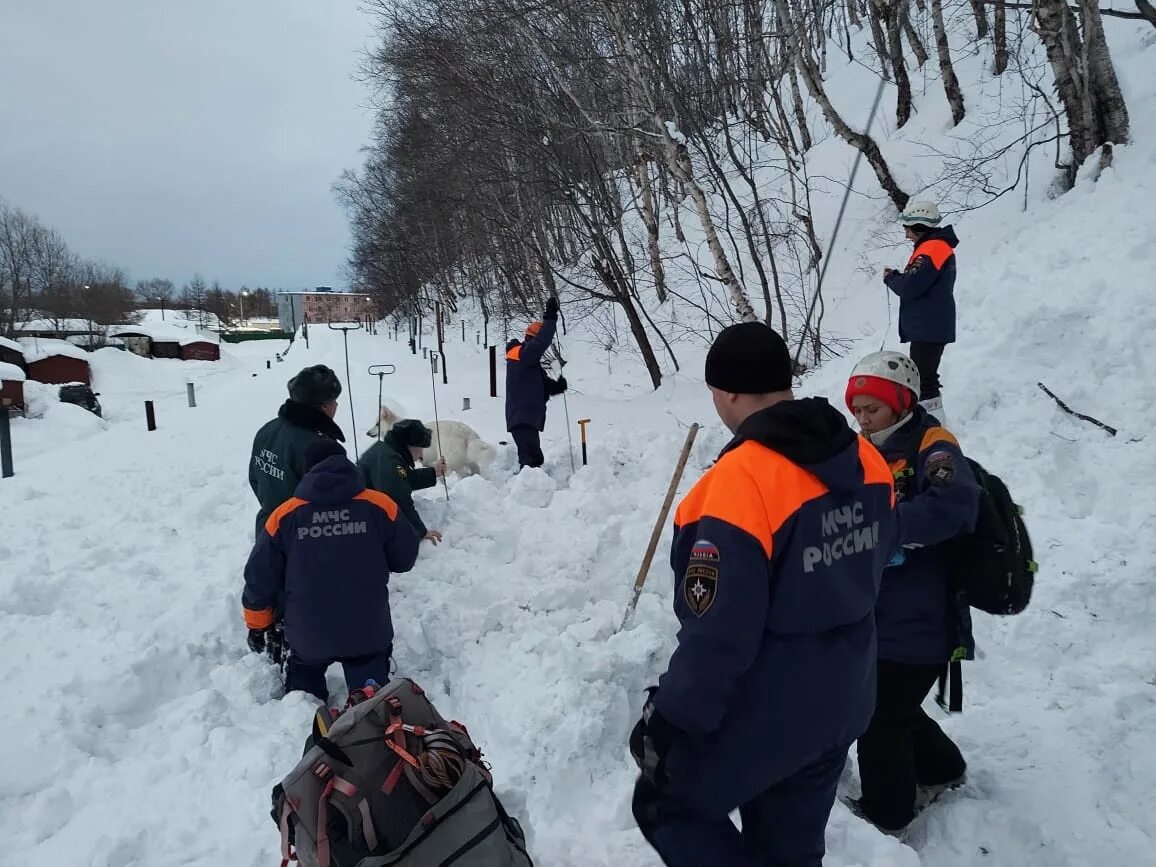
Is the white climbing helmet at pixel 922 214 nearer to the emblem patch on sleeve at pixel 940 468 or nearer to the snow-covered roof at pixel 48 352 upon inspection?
the emblem patch on sleeve at pixel 940 468

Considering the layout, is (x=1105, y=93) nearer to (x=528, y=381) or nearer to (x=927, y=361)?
(x=927, y=361)

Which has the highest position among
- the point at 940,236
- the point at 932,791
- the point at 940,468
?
the point at 940,236

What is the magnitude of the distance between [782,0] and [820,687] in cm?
964

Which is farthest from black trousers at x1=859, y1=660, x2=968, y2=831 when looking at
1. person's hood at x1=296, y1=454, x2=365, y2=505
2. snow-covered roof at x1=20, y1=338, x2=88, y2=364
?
snow-covered roof at x1=20, y1=338, x2=88, y2=364

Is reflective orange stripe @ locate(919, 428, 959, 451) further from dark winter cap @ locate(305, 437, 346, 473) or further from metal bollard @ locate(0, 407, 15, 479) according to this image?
metal bollard @ locate(0, 407, 15, 479)

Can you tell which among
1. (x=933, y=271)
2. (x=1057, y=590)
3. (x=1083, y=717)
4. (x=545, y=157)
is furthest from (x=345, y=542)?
(x=545, y=157)

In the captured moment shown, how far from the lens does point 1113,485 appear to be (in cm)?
465

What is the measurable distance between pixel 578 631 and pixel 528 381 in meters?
3.51

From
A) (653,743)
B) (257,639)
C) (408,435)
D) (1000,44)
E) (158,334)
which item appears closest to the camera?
(653,743)

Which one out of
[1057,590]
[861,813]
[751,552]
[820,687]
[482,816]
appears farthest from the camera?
[1057,590]

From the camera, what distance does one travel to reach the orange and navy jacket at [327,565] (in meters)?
3.22

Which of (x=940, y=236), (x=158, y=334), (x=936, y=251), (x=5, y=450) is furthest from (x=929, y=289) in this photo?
(x=158, y=334)

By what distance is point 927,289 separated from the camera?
208 inches

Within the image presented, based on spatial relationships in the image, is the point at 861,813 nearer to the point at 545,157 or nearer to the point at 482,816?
the point at 482,816
